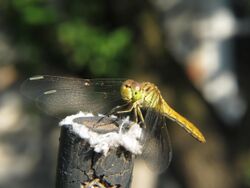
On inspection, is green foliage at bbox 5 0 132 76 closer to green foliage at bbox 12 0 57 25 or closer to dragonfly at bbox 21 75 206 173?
green foliage at bbox 12 0 57 25

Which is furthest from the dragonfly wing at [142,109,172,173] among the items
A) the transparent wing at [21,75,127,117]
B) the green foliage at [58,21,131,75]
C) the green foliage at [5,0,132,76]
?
the green foliage at [58,21,131,75]

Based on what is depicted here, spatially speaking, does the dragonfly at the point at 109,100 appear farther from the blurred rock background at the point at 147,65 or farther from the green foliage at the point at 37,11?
the green foliage at the point at 37,11

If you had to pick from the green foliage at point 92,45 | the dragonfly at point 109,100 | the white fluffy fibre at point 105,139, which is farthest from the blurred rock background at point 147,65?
the white fluffy fibre at point 105,139

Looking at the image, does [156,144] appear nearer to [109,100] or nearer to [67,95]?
[109,100]

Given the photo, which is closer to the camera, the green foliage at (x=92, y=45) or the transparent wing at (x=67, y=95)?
the transparent wing at (x=67, y=95)

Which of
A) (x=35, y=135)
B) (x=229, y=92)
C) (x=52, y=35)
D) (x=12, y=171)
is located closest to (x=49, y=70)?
(x=52, y=35)

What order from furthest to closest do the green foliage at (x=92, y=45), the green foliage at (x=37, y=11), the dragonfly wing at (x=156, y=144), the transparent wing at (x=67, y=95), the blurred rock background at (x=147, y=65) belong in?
the green foliage at (x=37, y=11) < the green foliage at (x=92, y=45) < the blurred rock background at (x=147, y=65) < the transparent wing at (x=67, y=95) < the dragonfly wing at (x=156, y=144)
